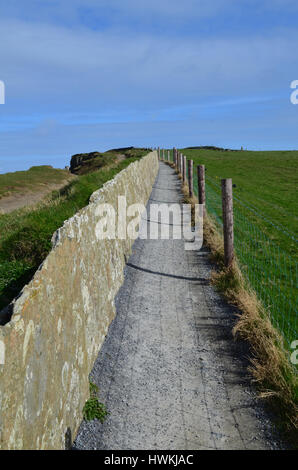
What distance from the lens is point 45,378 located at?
134 inches

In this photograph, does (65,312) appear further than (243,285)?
No

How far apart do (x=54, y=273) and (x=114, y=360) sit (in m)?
2.31

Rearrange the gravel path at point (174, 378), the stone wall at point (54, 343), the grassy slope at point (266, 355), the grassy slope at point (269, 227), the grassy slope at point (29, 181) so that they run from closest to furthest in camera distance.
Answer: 1. the stone wall at point (54, 343)
2. the gravel path at point (174, 378)
3. the grassy slope at point (266, 355)
4. the grassy slope at point (269, 227)
5. the grassy slope at point (29, 181)

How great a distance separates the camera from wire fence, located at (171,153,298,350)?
753 centimetres

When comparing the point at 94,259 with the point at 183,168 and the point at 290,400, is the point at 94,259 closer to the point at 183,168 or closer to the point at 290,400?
the point at 290,400

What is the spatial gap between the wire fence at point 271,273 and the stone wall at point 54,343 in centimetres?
299

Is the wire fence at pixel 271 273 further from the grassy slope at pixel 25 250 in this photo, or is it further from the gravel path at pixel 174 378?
the grassy slope at pixel 25 250

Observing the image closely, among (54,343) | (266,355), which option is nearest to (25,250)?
(54,343)

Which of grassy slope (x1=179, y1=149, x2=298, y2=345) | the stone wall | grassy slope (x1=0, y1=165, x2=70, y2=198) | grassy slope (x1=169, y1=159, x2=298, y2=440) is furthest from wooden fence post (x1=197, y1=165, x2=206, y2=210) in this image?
grassy slope (x1=0, y1=165, x2=70, y2=198)

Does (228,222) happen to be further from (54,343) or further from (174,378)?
(54,343)

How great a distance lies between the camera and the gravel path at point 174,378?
4238mm

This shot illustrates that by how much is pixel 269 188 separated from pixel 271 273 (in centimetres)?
2067

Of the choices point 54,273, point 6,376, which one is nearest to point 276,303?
point 54,273

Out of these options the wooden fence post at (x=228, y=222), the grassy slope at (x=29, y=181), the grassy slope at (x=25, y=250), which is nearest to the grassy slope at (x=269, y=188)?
the wooden fence post at (x=228, y=222)
